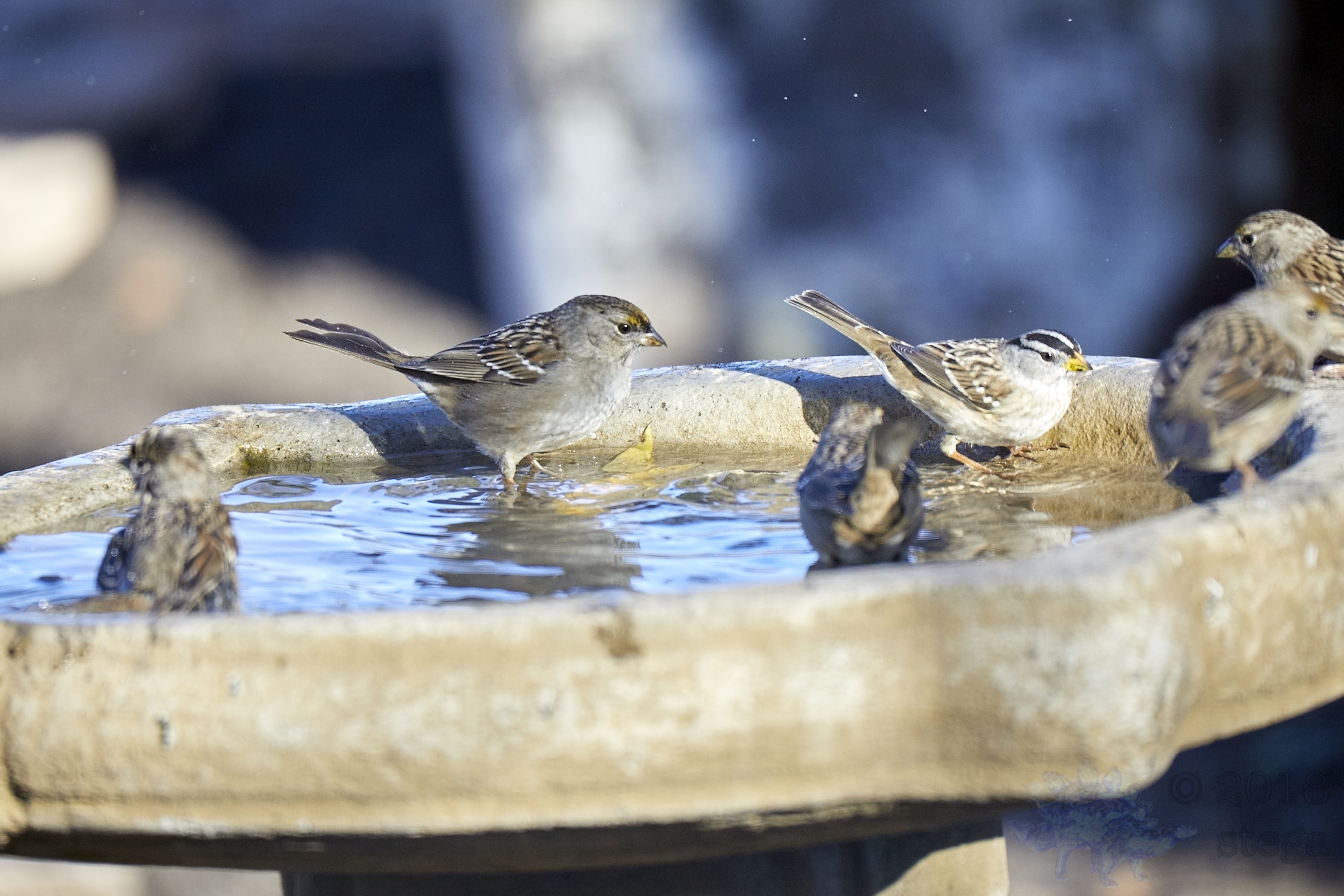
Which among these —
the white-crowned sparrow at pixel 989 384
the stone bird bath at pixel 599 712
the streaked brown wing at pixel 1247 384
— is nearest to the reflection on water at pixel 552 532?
the white-crowned sparrow at pixel 989 384

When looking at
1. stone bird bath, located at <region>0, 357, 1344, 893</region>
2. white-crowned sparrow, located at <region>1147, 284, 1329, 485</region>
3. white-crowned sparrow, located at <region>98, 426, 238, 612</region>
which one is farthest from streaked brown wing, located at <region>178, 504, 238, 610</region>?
white-crowned sparrow, located at <region>1147, 284, 1329, 485</region>

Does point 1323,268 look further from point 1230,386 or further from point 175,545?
point 175,545

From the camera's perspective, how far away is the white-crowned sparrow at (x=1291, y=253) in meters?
4.59

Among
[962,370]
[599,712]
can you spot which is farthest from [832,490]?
[962,370]

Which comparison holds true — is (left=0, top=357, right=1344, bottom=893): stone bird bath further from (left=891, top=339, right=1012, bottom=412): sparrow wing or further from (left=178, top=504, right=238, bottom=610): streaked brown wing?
(left=891, top=339, right=1012, bottom=412): sparrow wing

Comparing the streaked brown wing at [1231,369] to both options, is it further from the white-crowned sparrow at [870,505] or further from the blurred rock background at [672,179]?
the blurred rock background at [672,179]

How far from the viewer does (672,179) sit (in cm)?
913

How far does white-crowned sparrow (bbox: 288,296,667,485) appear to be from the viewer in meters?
4.61

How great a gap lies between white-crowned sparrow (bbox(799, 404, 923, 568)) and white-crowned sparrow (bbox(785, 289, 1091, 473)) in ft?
4.39

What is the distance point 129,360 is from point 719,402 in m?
5.72

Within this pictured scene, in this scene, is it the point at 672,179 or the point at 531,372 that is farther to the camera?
the point at 672,179

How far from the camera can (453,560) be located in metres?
3.21

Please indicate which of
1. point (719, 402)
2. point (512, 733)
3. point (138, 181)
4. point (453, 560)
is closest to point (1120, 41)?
point (719, 402)

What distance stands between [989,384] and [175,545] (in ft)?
8.62
